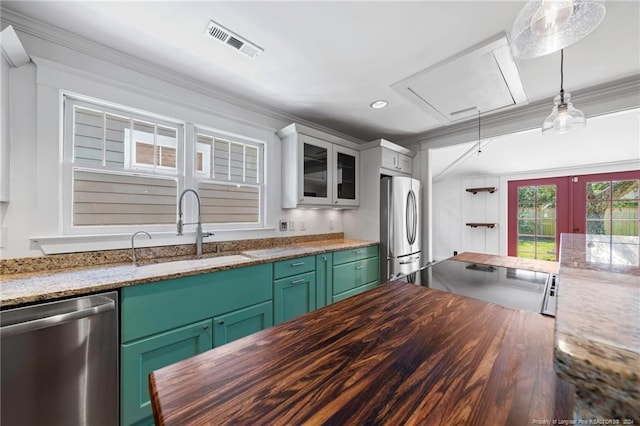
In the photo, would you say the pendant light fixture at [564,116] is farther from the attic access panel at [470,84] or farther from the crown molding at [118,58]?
the crown molding at [118,58]

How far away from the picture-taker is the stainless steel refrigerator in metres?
3.07

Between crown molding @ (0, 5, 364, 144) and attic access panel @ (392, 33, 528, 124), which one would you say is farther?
attic access panel @ (392, 33, 528, 124)

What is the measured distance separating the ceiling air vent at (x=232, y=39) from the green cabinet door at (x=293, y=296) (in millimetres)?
1720

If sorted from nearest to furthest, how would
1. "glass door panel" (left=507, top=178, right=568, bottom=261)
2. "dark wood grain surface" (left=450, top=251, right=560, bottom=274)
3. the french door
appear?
"dark wood grain surface" (left=450, top=251, right=560, bottom=274) < the french door < "glass door panel" (left=507, top=178, right=568, bottom=261)

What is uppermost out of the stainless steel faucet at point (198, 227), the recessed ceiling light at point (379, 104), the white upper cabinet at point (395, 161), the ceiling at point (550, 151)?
the recessed ceiling light at point (379, 104)

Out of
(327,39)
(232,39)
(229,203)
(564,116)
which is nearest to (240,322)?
(229,203)

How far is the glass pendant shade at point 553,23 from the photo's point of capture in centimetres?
92

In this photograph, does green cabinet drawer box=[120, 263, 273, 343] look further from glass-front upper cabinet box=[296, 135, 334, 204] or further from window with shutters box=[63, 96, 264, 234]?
glass-front upper cabinet box=[296, 135, 334, 204]

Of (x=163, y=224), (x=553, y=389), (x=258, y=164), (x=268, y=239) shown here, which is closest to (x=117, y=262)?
(x=163, y=224)

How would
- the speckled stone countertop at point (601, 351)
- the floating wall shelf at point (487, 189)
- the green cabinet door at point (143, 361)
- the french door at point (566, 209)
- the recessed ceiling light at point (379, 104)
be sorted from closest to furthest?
the speckled stone countertop at point (601, 351), the green cabinet door at point (143, 361), the recessed ceiling light at point (379, 104), the french door at point (566, 209), the floating wall shelf at point (487, 189)

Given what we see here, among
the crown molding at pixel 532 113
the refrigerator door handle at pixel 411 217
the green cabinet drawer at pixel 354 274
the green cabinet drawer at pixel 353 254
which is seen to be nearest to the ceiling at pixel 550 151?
the crown molding at pixel 532 113

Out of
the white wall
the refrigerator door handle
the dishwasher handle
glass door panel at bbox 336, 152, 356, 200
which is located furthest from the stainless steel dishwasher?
the refrigerator door handle

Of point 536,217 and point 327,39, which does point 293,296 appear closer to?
point 327,39

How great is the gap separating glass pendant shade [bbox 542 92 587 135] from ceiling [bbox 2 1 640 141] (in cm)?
49
